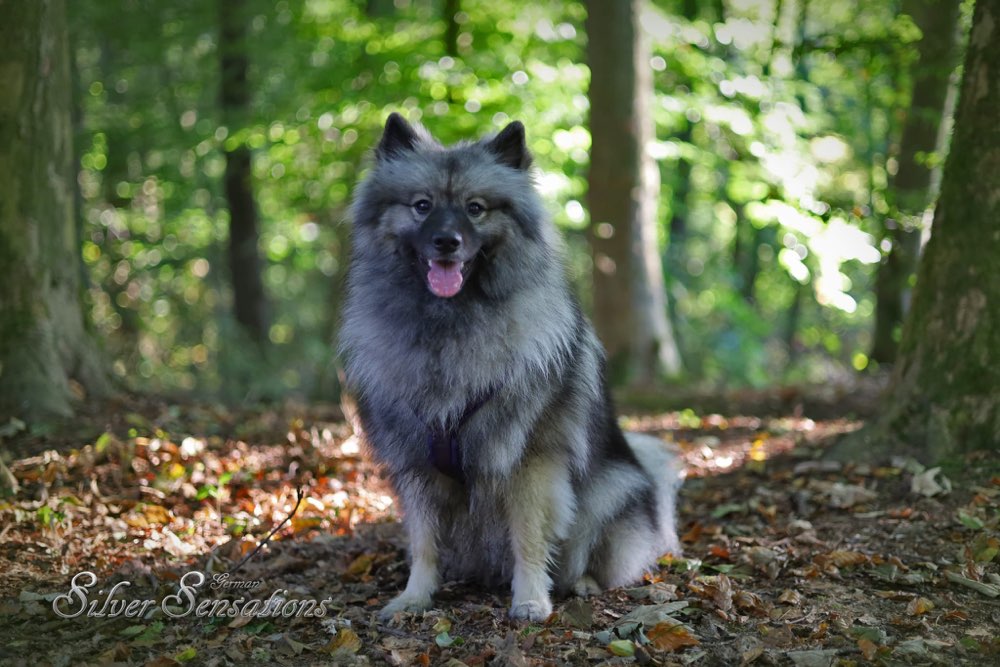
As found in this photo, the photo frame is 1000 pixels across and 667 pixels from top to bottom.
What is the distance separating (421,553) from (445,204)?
1567mm

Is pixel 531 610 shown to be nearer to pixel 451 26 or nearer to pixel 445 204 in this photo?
pixel 445 204

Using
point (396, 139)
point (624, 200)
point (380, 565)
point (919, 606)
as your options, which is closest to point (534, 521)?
point (380, 565)

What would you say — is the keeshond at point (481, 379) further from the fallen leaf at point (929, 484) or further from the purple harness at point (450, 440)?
the fallen leaf at point (929, 484)

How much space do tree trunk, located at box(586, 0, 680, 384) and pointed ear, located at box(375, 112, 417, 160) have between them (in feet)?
18.2

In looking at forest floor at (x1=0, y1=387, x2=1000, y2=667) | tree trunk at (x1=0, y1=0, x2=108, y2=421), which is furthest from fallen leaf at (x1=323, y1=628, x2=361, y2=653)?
tree trunk at (x1=0, y1=0, x2=108, y2=421)

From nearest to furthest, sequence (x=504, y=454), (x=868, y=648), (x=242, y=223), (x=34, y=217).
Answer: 1. (x=868, y=648)
2. (x=504, y=454)
3. (x=34, y=217)
4. (x=242, y=223)

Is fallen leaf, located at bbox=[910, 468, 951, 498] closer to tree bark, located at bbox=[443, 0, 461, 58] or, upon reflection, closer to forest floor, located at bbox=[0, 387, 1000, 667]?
forest floor, located at bbox=[0, 387, 1000, 667]

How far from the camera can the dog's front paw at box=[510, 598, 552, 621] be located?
348 centimetres

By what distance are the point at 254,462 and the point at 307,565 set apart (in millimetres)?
1454

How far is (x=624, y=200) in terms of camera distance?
9219 millimetres

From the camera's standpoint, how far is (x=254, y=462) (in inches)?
212

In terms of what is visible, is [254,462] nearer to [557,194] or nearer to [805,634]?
[805,634]

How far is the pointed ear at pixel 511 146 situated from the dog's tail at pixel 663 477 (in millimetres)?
1661

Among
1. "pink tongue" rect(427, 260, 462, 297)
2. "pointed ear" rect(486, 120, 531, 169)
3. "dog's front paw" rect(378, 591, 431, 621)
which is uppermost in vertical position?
"pointed ear" rect(486, 120, 531, 169)
